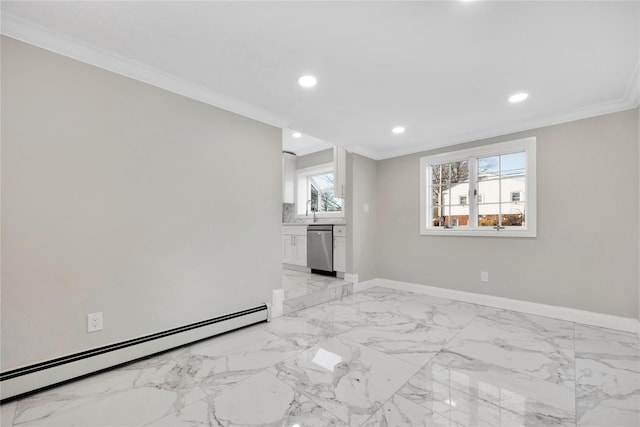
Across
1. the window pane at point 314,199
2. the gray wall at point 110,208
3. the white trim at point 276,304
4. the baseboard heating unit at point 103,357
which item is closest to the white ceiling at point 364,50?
the gray wall at point 110,208

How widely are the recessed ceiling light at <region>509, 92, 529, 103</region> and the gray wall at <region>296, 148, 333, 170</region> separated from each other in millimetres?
3026

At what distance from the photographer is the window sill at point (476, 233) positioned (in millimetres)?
3224

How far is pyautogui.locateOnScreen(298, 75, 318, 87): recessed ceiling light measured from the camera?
2.28 meters

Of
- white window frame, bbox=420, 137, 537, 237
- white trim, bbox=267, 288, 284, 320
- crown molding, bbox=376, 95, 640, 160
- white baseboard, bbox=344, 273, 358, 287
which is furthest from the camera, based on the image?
white baseboard, bbox=344, 273, 358, 287

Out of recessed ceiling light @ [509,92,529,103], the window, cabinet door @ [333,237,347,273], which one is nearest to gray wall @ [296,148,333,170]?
the window

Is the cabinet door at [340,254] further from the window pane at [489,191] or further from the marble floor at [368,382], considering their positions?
the window pane at [489,191]

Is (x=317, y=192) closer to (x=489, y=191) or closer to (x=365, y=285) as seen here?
(x=365, y=285)

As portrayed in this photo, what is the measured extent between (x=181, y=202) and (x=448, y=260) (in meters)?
3.32

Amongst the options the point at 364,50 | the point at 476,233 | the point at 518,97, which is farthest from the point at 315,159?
the point at 364,50

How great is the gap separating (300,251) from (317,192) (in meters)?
1.34

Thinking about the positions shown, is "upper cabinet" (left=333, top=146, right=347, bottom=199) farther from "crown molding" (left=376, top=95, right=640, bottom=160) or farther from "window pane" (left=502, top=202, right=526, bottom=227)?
"window pane" (left=502, top=202, right=526, bottom=227)

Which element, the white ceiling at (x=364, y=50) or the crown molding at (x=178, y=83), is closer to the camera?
the white ceiling at (x=364, y=50)

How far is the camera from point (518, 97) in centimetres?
258

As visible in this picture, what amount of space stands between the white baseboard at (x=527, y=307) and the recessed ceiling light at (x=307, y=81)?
112 inches
